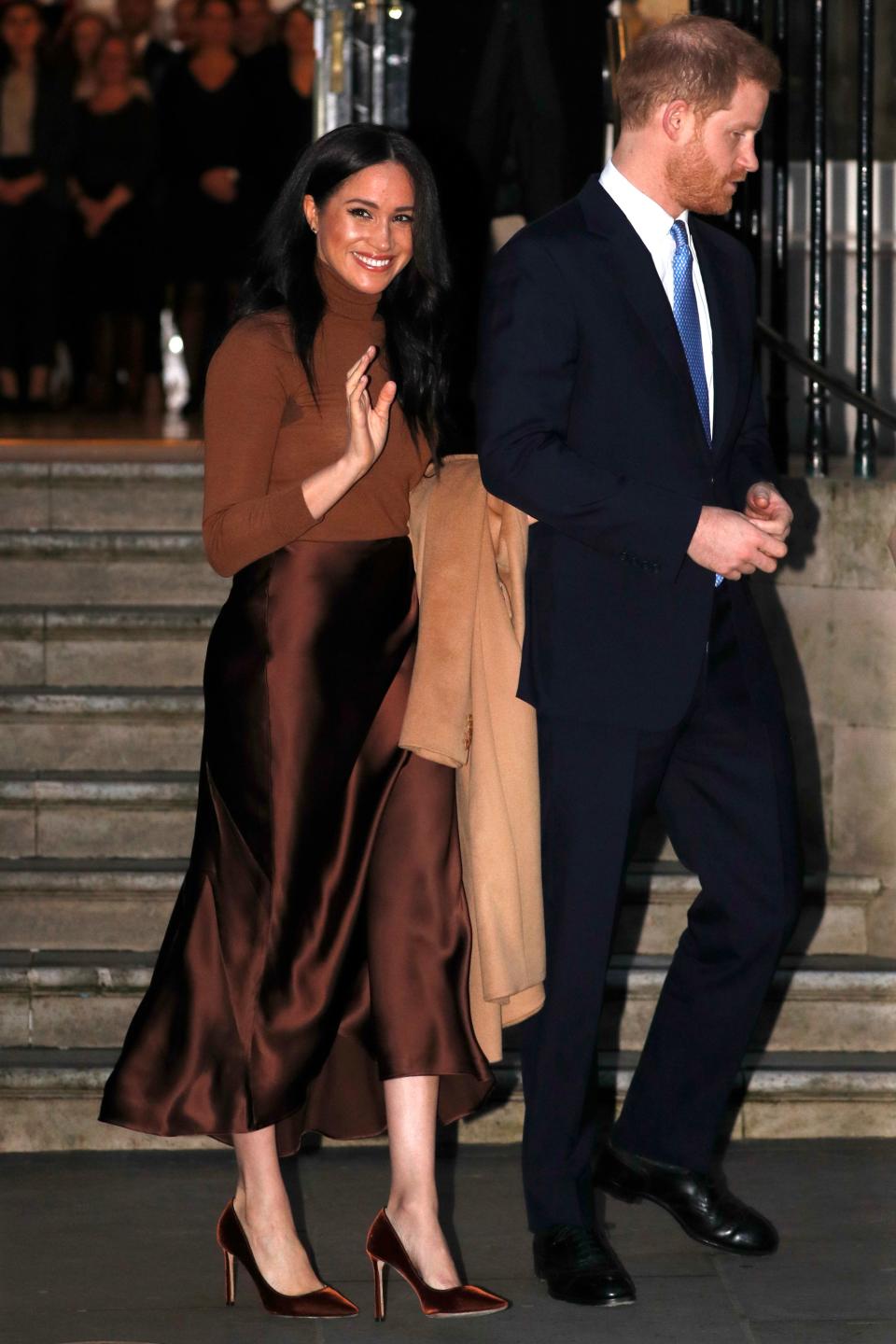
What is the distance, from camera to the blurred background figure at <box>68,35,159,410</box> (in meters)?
11.3

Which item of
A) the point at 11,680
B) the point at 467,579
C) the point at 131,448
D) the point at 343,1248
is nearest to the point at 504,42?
the point at 131,448

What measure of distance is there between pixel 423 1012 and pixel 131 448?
420 cm

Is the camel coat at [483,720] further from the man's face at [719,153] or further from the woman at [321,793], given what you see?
the man's face at [719,153]

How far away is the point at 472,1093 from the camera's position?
3.86m

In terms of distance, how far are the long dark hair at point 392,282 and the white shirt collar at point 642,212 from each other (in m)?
0.32

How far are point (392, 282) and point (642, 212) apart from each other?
1.47 feet

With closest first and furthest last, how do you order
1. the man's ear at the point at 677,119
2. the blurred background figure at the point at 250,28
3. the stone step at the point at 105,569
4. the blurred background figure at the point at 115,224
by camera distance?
the man's ear at the point at 677,119 → the stone step at the point at 105,569 → the blurred background figure at the point at 250,28 → the blurred background figure at the point at 115,224

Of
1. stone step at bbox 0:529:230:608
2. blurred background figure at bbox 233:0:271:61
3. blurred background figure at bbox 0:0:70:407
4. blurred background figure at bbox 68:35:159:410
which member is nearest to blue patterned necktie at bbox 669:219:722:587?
stone step at bbox 0:529:230:608

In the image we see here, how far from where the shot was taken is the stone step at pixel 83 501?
6.33m

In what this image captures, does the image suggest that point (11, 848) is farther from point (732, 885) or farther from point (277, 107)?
point (277, 107)

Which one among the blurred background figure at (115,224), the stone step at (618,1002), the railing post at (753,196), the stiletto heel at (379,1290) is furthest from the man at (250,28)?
the stiletto heel at (379,1290)

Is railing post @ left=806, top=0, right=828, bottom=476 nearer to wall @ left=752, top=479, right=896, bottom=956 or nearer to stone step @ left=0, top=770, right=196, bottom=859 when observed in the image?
wall @ left=752, top=479, right=896, bottom=956

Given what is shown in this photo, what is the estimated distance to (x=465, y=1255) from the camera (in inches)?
155

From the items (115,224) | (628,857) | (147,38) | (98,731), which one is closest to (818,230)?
(98,731)
